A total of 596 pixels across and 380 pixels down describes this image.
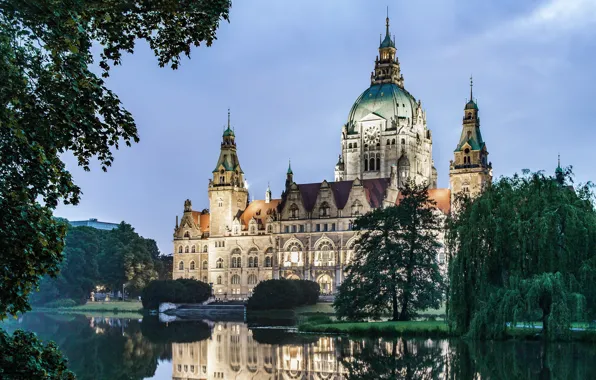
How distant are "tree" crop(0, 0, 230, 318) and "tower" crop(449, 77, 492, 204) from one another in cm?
9781

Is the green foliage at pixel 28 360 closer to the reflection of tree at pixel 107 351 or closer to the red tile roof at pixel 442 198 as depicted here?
the reflection of tree at pixel 107 351

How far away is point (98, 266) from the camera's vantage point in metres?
119

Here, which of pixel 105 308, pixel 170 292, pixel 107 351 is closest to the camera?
→ pixel 107 351

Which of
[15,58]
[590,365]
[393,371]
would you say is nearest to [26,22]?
[15,58]

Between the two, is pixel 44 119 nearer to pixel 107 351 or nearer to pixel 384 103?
pixel 107 351

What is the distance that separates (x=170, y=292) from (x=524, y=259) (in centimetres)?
6573

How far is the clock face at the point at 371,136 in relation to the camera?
5242 inches

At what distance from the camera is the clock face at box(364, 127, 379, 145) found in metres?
133

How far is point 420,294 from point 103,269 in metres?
74.4

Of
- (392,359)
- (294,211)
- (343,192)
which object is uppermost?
(343,192)

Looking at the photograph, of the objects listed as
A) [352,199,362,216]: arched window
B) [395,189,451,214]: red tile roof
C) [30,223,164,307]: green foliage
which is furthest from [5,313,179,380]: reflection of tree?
[395,189,451,214]: red tile roof

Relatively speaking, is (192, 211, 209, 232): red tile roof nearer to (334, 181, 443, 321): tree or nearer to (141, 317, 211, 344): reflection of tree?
(141, 317, 211, 344): reflection of tree

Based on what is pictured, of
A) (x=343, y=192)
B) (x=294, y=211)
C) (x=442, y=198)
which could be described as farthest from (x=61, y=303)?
(x=442, y=198)

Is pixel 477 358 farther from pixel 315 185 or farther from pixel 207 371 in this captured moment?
pixel 315 185
